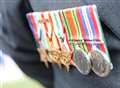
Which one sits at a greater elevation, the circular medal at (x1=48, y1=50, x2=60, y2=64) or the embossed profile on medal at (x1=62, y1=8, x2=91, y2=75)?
the embossed profile on medal at (x1=62, y1=8, x2=91, y2=75)

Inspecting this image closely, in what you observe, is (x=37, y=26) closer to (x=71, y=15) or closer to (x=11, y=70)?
(x=71, y=15)

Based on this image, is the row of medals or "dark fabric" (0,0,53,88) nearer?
the row of medals

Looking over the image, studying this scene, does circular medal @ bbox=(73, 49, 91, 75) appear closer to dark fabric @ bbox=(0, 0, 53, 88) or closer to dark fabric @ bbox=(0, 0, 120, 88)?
dark fabric @ bbox=(0, 0, 120, 88)

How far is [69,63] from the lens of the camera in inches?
Answer: 17.6

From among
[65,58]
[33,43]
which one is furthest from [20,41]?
[65,58]

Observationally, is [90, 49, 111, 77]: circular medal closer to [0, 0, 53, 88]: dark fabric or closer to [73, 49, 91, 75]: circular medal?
[73, 49, 91, 75]: circular medal

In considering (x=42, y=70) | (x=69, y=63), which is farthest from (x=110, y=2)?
(x=42, y=70)

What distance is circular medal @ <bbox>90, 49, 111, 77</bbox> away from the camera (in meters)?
0.37

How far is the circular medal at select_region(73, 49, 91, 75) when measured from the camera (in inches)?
15.7

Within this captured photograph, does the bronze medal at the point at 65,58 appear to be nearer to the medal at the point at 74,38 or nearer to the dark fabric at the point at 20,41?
the medal at the point at 74,38

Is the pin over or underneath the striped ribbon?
underneath

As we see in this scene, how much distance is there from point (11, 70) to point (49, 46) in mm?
214

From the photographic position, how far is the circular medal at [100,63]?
14.5 inches

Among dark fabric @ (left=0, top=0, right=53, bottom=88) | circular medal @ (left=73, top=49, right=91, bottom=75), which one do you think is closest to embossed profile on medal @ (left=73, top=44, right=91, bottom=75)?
circular medal @ (left=73, top=49, right=91, bottom=75)
